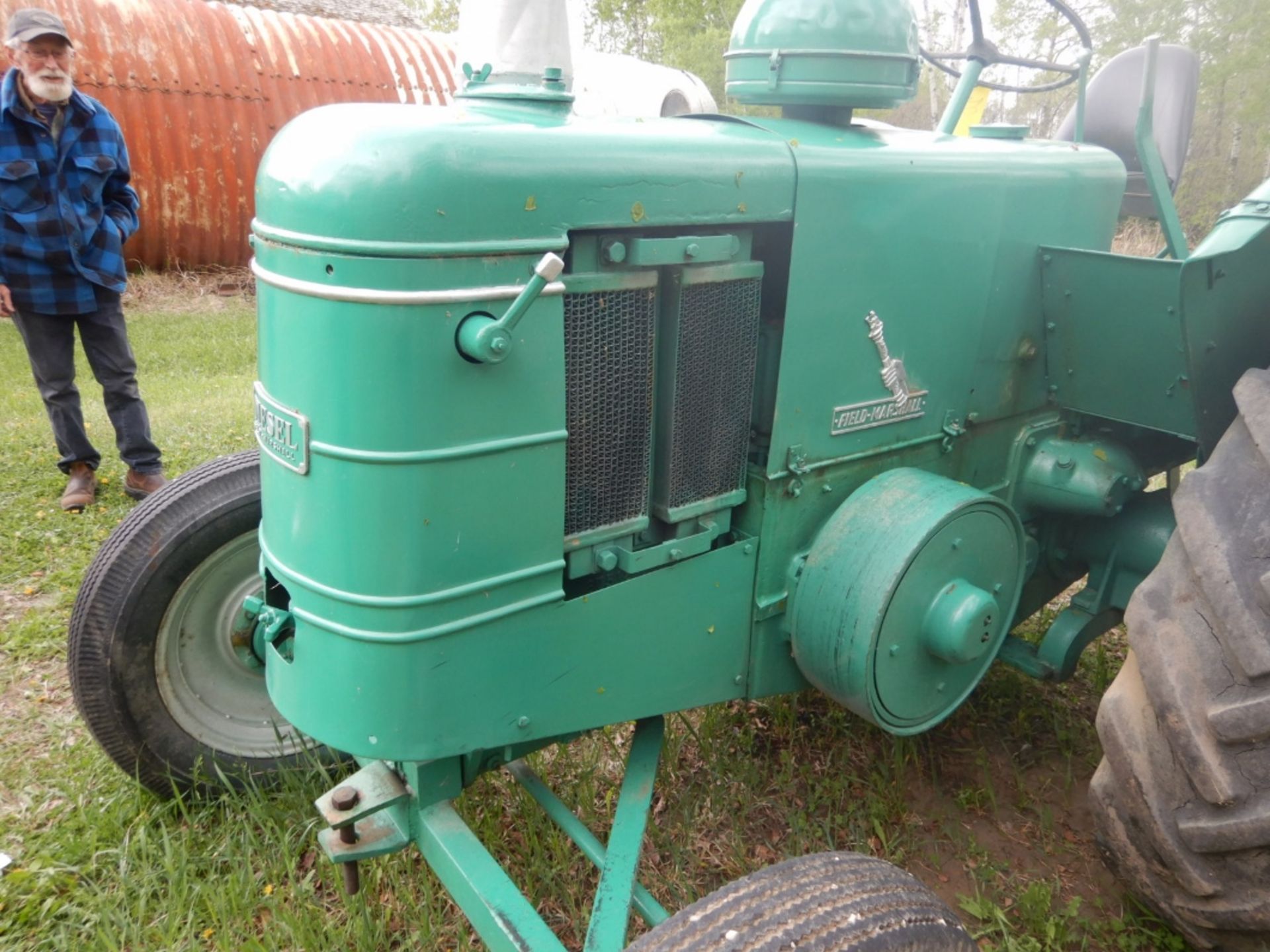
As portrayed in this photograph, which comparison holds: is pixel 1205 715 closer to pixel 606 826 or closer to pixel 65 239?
pixel 606 826

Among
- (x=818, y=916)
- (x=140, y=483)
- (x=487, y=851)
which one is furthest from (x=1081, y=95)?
(x=140, y=483)

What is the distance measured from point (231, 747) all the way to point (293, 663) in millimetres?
927

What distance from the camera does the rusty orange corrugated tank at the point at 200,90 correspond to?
8.24 m

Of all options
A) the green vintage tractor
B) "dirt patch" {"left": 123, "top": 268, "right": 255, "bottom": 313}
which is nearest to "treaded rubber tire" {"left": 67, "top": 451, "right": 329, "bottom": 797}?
the green vintage tractor

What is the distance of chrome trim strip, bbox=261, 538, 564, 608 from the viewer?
143cm

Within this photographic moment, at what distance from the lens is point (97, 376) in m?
4.25

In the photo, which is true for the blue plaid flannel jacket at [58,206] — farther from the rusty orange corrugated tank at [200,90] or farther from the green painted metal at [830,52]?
the rusty orange corrugated tank at [200,90]

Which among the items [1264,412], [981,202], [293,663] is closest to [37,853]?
[293,663]

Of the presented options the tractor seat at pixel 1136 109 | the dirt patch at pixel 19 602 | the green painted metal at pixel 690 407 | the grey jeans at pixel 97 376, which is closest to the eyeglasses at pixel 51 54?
the grey jeans at pixel 97 376

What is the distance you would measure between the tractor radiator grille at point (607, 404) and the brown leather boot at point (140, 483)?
10.5 ft

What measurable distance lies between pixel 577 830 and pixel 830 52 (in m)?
1.53

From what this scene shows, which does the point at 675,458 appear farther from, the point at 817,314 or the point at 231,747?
the point at 231,747

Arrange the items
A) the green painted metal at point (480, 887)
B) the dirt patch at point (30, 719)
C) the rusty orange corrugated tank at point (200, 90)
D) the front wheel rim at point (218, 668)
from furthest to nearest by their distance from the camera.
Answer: the rusty orange corrugated tank at point (200, 90) < the dirt patch at point (30, 719) < the front wheel rim at point (218, 668) < the green painted metal at point (480, 887)

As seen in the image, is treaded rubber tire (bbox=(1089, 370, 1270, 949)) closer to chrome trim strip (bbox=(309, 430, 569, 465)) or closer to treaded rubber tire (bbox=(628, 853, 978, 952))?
treaded rubber tire (bbox=(628, 853, 978, 952))
